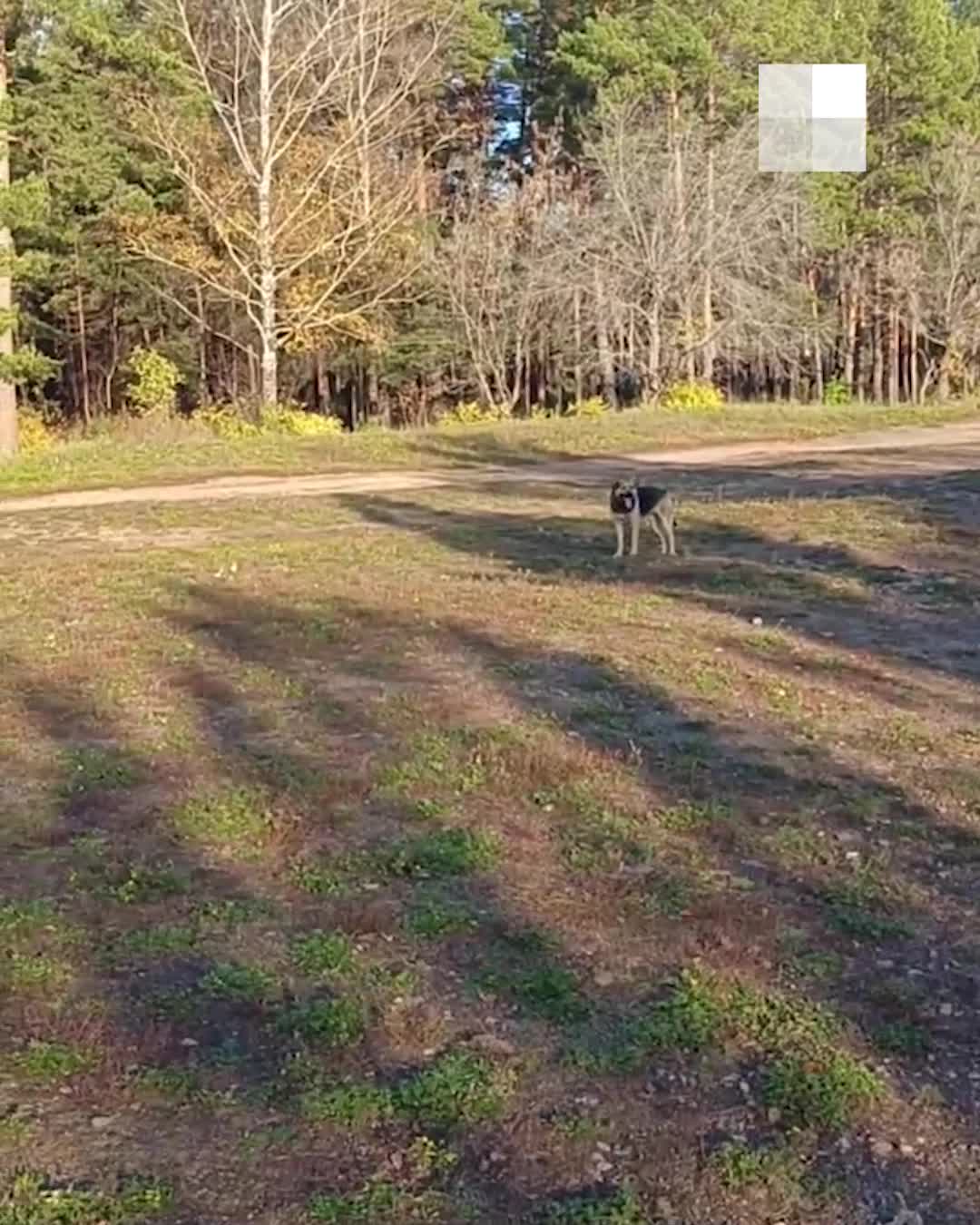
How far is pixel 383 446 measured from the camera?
21484 millimetres

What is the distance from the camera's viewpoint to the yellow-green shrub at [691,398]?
89.2 feet

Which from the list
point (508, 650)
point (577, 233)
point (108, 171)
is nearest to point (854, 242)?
point (577, 233)

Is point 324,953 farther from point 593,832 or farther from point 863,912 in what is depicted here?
point 863,912

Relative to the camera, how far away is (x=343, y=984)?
3.49m

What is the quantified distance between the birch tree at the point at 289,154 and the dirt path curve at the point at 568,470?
691 cm

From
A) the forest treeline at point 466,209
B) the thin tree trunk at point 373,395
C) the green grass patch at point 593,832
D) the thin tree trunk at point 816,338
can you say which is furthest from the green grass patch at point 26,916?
the thin tree trunk at point 816,338

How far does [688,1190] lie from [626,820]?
2080 millimetres

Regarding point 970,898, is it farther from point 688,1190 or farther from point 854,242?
point 854,242

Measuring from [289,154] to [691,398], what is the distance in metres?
9.07

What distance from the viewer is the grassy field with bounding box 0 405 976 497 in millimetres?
18453

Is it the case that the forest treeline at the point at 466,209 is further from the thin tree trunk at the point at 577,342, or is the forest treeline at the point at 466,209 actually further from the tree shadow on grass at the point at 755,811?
the tree shadow on grass at the point at 755,811

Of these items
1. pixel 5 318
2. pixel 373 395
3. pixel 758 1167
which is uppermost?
pixel 5 318

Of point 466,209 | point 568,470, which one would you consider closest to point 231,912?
point 568,470

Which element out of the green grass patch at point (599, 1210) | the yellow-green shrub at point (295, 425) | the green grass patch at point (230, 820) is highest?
the yellow-green shrub at point (295, 425)
